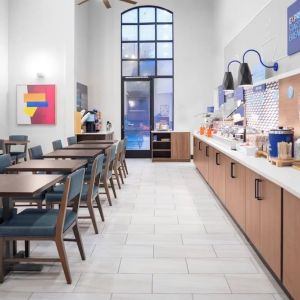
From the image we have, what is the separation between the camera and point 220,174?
5961 millimetres

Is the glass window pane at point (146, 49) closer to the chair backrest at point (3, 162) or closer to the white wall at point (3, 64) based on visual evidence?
the white wall at point (3, 64)

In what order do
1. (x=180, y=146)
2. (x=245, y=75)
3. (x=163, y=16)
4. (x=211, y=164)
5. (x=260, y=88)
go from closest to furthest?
(x=245, y=75), (x=260, y=88), (x=211, y=164), (x=180, y=146), (x=163, y=16)

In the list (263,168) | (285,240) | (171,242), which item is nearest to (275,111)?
(263,168)

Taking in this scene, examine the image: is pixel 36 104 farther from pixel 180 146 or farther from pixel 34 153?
pixel 34 153

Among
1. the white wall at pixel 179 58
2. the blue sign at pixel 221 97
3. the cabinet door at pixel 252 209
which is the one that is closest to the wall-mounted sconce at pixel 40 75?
the white wall at pixel 179 58

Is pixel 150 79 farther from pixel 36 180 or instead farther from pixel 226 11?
pixel 36 180

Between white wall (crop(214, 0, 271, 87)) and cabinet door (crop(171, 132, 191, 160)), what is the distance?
1.74m

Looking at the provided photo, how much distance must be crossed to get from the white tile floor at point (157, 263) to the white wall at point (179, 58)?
22.7 feet

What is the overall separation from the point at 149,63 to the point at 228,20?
3.93 meters

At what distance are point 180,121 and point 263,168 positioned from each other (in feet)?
30.3

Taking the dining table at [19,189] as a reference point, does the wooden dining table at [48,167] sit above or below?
above

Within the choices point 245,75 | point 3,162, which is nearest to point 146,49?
point 245,75

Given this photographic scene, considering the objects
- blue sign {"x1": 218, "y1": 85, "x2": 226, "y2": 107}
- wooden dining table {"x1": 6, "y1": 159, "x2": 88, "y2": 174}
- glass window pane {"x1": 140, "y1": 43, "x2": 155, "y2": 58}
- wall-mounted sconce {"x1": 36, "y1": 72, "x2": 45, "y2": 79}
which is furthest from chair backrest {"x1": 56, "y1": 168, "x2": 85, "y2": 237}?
glass window pane {"x1": 140, "y1": 43, "x2": 155, "y2": 58}

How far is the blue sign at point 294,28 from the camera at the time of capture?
4.30 metres
